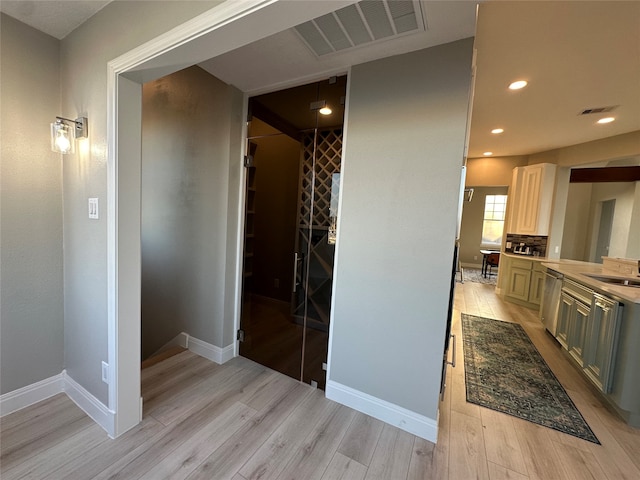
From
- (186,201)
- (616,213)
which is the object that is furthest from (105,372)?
(616,213)

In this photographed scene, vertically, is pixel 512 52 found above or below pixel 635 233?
above

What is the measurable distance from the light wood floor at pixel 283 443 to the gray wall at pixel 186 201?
2.41 feet

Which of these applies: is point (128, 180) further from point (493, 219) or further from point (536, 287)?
point (493, 219)

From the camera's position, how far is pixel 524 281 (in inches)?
185

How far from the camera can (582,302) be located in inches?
102

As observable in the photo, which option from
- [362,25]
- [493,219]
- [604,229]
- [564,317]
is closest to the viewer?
[362,25]

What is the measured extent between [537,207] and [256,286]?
487cm

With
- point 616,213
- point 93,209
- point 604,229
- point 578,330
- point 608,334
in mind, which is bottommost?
point 578,330

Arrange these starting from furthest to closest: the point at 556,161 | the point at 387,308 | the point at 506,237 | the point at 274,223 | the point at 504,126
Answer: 1. the point at 506,237
2. the point at 556,161
3. the point at 504,126
4. the point at 274,223
5. the point at 387,308

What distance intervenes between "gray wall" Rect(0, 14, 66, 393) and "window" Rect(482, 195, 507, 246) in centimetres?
1057

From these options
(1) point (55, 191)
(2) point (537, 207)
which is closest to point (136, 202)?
(1) point (55, 191)

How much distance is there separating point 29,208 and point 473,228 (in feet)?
34.6

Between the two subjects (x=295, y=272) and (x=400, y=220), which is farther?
(x=295, y=272)

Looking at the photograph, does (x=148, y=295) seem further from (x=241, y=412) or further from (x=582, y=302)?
(x=582, y=302)
